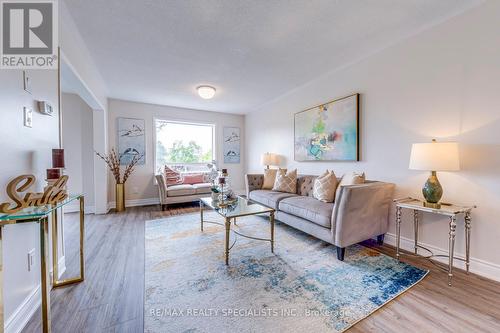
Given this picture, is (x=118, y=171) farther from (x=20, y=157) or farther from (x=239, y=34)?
(x=239, y=34)

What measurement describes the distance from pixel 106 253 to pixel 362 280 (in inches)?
107

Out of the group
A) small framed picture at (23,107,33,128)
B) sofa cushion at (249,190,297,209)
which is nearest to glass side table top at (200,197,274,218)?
sofa cushion at (249,190,297,209)

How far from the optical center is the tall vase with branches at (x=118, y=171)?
4250mm

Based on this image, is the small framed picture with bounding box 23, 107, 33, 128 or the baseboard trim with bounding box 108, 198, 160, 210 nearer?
the small framed picture with bounding box 23, 107, 33, 128

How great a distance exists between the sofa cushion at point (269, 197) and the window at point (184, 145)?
2323 millimetres

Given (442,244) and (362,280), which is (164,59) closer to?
(362,280)

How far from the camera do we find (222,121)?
5855 millimetres

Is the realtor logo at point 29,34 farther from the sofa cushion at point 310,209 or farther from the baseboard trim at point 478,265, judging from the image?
the baseboard trim at point 478,265

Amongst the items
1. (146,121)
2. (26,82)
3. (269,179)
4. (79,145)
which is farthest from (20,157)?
(146,121)

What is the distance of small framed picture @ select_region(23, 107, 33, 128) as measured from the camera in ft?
4.59

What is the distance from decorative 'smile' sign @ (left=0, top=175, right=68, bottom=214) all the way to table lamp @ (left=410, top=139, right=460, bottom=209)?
2.96 m

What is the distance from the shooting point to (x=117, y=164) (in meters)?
4.46

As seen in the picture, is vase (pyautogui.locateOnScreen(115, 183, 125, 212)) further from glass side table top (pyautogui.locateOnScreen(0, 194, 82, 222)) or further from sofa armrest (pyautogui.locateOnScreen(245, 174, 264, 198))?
glass side table top (pyautogui.locateOnScreen(0, 194, 82, 222))

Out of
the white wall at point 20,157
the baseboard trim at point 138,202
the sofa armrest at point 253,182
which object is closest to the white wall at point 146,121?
the baseboard trim at point 138,202
